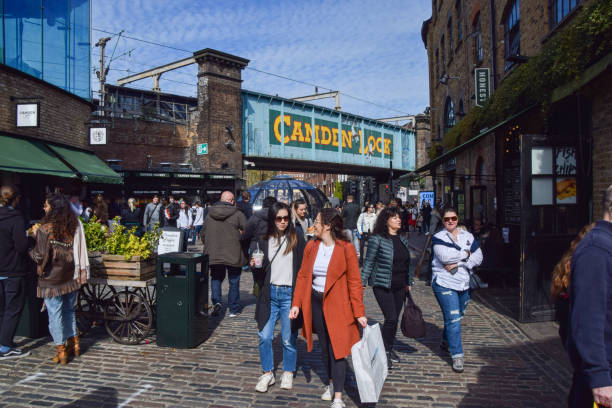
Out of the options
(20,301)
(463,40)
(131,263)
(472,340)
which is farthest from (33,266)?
(463,40)

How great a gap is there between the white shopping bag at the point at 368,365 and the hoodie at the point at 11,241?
3.98m

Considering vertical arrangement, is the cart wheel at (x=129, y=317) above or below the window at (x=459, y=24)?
below

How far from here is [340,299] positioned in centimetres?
370

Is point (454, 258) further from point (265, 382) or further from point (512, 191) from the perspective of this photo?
point (512, 191)

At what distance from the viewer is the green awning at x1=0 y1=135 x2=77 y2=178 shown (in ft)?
33.4

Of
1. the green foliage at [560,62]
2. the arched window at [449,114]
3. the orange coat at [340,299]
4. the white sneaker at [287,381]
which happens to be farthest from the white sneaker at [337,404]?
the arched window at [449,114]

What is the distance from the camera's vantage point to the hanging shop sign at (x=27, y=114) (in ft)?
37.2

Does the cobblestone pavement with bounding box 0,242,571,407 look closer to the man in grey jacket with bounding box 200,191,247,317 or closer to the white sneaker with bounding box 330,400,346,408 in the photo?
the white sneaker with bounding box 330,400,346,408

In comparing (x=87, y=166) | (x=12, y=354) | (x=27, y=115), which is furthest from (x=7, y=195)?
(x=87, y=166)

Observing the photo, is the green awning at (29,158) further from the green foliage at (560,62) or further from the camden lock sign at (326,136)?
the camden lock sign at (326,136)

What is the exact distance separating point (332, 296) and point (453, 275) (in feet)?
5.50

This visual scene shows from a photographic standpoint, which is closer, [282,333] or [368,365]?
[368,365]

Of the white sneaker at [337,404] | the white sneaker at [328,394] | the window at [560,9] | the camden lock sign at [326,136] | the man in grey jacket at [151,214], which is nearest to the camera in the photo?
the white sneaker at [337,404]

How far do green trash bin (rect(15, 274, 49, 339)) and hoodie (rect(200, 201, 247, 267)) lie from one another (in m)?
2.32
